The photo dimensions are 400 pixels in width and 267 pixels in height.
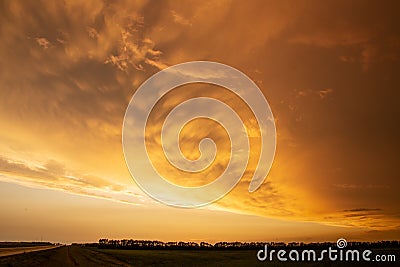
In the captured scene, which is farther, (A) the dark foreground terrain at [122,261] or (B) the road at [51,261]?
→ (A) the dark foreground terrain at [122,261]

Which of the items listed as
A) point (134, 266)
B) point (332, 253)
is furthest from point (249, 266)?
point (332, 253)

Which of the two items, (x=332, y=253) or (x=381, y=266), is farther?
(x=332, y=253)

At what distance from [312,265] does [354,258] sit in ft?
37.9

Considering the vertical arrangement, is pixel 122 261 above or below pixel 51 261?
below

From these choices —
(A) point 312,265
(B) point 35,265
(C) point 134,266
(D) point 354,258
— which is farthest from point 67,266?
(D) point 354,258

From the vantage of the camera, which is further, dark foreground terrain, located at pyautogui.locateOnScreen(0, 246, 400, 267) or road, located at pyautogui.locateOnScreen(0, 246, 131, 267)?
dark foreground terrain, located at pyautogui.locateOnScreen(0, 246, 400, 267)

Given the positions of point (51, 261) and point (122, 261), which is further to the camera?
point (122, 261)

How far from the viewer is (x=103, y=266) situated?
47062mm

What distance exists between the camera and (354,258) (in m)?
61.1

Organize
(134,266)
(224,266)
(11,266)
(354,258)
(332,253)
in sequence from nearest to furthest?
(11,266), (134,266), (224,266), (354,258), (332,253)

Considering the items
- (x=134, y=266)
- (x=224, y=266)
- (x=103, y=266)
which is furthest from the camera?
(x=224, y=266)

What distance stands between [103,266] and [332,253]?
4075cm

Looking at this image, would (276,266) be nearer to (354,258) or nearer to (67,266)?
(354,258)

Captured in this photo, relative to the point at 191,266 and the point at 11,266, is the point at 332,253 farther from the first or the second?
the point at 11,266
